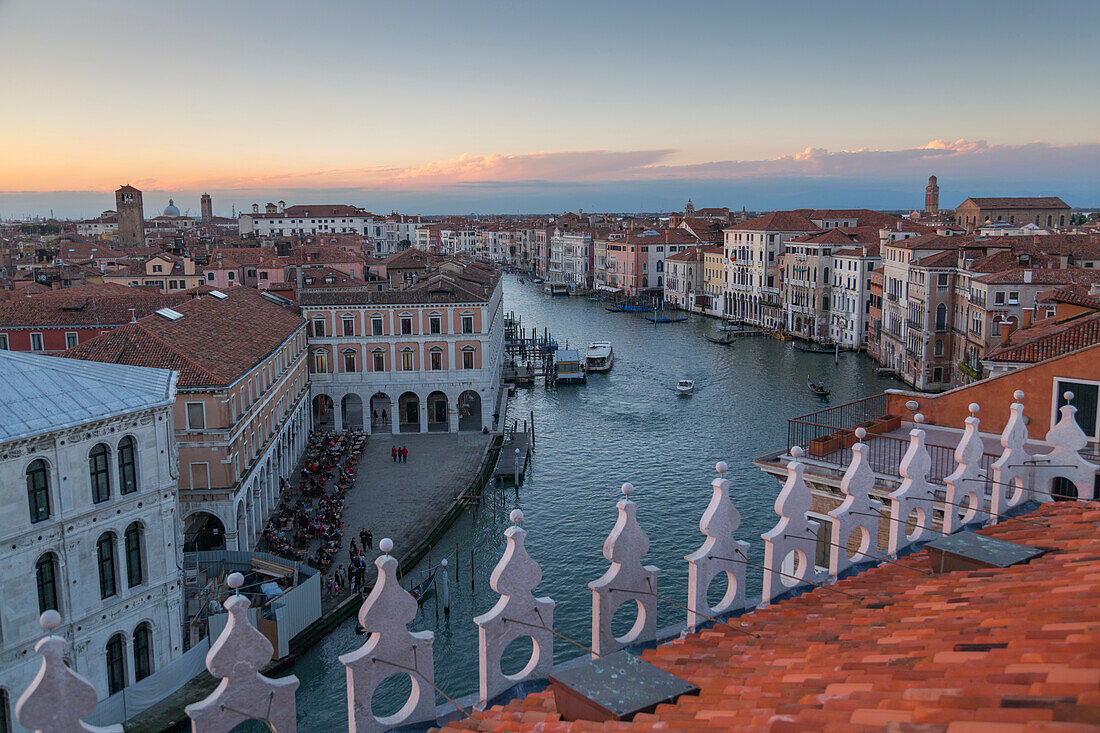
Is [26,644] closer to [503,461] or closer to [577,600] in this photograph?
[577,600]

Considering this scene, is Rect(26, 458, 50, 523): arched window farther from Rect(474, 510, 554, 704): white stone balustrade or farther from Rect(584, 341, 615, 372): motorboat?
Rect(584, 341, 615, 372): motorboat

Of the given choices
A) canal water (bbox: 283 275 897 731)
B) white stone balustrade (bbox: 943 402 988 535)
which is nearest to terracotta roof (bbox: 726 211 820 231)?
canal water (bbox: 283 275 897 731)

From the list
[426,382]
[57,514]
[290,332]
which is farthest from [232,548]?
[426,382]

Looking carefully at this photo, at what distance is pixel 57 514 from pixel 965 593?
548 inches

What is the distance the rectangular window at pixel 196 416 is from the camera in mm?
21469

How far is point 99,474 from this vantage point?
15273 mm

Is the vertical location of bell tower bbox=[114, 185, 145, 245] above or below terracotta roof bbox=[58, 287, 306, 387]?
above

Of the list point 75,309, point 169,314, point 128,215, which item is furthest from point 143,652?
point 128,215

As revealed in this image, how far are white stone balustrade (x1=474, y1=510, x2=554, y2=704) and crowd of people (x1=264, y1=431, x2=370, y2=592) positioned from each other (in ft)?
52.1

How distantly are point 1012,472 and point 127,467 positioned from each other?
46.1ft

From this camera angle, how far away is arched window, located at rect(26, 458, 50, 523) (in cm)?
1405

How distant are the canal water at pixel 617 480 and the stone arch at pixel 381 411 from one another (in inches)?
234

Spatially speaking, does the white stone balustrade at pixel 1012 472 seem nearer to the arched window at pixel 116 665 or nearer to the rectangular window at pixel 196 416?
the arched window at pixel 116 665

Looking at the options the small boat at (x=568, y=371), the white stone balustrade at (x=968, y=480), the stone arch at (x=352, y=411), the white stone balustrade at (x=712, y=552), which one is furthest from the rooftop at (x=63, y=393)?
the small boat at (x=568, y=371)
